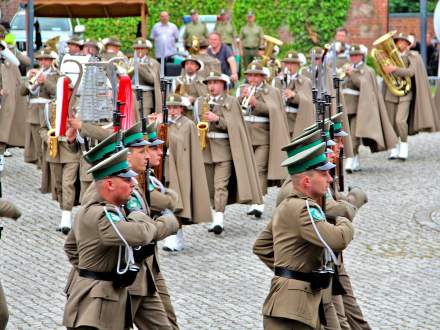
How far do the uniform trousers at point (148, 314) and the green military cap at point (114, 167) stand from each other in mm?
992

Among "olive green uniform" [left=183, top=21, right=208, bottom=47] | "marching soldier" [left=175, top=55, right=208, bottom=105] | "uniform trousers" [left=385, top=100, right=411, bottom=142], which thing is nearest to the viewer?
"marching soldier" [left=175, top=55, right=208, bottom=105]

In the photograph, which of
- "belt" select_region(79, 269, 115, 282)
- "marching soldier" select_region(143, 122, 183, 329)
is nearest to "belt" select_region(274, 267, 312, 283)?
"belt" select_region(79, 269, 115, 282)

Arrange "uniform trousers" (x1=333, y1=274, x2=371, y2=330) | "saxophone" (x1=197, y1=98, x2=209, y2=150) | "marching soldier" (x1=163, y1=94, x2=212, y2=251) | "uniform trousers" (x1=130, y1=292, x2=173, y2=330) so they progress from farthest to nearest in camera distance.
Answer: "saxophone" (x1=197, y1=98, x2=209, y2=150) → "marching soldier" (x1=163, y1=94, x2=212, y2=251) → "uniform trousers" (x1=333, y1=274, x2=371, y2=330) → "uniform trousers" (x1=130, y1=292, x2=173, y2=330)

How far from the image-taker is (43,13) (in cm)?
2992

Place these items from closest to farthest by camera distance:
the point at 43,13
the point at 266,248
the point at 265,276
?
the point at 266,248
the point at 265,276
the point at 43,13

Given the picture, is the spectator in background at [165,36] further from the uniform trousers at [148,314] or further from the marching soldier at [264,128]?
the uniform trousers at [148,314]

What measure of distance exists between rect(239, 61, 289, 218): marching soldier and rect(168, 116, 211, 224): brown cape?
166 centimetres

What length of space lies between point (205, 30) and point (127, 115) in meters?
19.0

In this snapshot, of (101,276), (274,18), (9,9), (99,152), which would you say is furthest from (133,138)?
(9,9)

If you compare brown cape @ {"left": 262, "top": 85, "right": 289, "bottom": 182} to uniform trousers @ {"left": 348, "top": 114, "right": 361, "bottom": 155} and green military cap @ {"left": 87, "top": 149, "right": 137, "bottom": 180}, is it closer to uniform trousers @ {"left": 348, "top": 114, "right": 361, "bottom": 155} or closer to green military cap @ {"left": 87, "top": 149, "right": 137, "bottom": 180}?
uniform trousers @ {"left": 348, "top": 114, "right": 361, "bottom": 155}

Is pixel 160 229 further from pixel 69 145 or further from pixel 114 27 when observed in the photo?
pixel 114 27

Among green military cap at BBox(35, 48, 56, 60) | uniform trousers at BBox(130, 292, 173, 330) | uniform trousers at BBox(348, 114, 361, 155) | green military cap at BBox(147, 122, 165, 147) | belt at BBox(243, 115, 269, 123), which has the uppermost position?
green military cap at BBox(35, 48, 56, 60)

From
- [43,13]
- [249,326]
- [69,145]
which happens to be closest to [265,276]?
[249,326]

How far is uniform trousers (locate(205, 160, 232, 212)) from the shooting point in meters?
16.1
